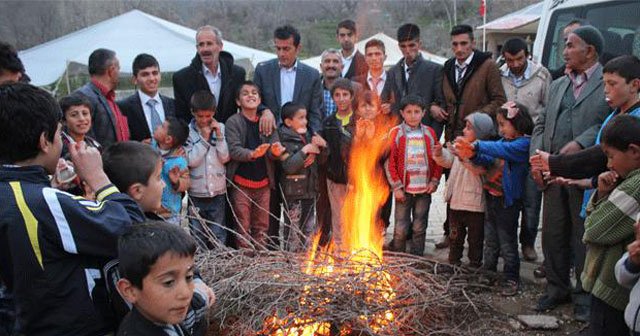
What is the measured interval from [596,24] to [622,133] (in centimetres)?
375

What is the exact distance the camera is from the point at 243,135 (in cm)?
568

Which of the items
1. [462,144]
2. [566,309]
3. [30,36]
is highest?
[30,36]

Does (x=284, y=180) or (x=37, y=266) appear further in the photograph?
(x=284, y=180)

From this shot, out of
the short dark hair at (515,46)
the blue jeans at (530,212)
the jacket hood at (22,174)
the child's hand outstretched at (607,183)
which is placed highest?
the short dark hair at (515,46)

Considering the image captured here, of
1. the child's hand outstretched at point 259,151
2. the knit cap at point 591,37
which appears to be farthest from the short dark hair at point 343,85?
the knit cap at point 591,37

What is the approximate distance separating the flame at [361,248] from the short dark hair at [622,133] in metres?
1.72

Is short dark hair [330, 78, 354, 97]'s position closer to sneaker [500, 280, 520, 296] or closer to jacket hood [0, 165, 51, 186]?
sneaker [500, 280, 520, 296]

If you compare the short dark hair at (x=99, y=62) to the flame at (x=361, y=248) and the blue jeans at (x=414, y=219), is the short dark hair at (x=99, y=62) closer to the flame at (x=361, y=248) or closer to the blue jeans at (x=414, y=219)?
the flame at (x=361, y=248)

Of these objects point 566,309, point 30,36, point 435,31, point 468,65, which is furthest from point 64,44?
point 435,31

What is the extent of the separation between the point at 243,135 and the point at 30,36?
27.8 metres

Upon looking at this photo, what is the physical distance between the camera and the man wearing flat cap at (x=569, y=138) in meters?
4.48

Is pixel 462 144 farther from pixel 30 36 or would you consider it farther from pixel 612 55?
pixel 30 36

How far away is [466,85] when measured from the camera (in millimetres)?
A: 6000

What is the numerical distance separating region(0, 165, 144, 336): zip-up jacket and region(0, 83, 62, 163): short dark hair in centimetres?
7
